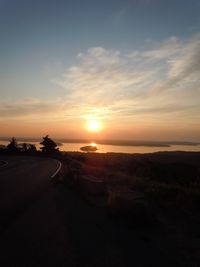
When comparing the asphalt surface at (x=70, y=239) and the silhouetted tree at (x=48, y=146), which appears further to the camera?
the silhouetted tree at (x=48, y=146)

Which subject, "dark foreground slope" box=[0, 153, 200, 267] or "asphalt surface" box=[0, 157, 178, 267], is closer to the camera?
"asphalt surface" box=[0, 157, 178, 267]

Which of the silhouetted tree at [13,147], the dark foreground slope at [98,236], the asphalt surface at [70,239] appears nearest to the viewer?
the asphalt surface at [70,239]

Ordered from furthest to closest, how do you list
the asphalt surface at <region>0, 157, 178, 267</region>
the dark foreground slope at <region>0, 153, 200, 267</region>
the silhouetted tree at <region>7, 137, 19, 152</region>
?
the silhouetted tree at <region>7, 137, 19, 152</region> → the dark foreground slope at <region>0, 153, 200, 267</region> → the asphalt surface at <region>0, 157, 178, 267</region>

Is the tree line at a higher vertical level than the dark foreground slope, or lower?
higher

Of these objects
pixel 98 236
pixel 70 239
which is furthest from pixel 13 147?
pixel 70 239

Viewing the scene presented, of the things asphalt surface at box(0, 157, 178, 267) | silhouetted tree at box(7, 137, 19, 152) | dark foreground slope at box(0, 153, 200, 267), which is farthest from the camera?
silhouetted tree at box(7, 137, 19, 152)

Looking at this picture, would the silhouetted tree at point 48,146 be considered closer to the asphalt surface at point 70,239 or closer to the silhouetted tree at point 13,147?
the silhouetted tree at point 13,147

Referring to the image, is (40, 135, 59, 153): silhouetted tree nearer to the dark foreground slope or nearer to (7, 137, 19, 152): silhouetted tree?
(7, 137, 19, 152): silhouetted tree

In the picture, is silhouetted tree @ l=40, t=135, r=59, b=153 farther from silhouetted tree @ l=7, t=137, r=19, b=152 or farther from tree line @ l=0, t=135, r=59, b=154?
silhouetted tree @ l=7, t=137, r=19, b=152

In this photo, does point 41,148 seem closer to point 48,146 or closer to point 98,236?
point 48,146

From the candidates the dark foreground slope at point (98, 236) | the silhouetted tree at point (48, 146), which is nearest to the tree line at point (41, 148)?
the silhouetted tree at point (48, 146)

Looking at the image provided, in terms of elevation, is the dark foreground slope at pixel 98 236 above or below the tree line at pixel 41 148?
below

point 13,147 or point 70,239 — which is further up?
point 13,147

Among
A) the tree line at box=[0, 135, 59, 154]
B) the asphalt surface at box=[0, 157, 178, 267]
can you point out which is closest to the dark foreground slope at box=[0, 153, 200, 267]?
the asphalt surface at box=[0, 157, 178, 267]
